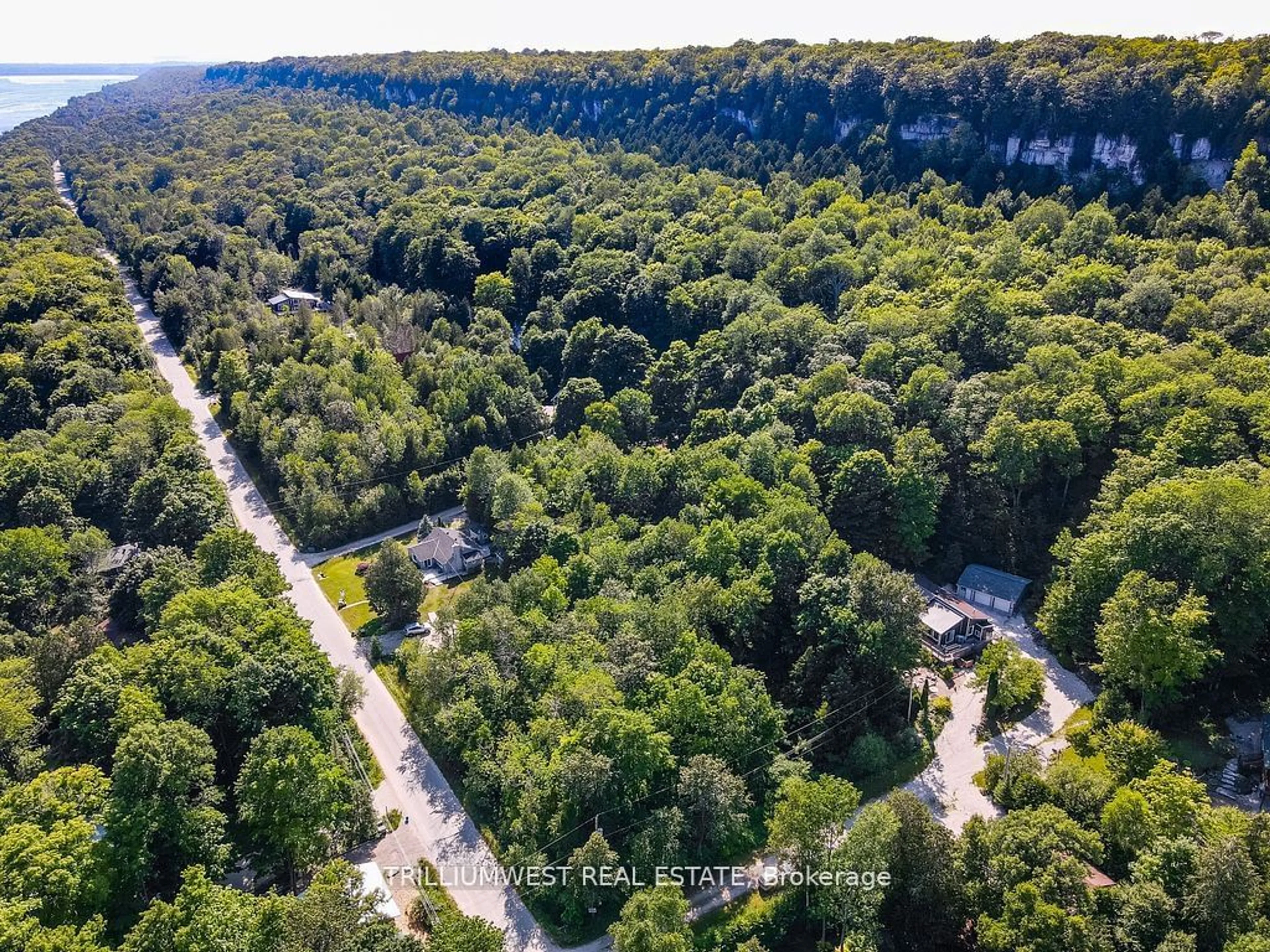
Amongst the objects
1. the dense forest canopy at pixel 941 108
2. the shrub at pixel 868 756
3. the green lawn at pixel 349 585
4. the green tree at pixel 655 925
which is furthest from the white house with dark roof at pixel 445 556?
the dense forest canopy at pixel 941 108

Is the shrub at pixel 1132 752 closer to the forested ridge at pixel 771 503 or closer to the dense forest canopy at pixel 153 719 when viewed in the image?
the forested ridge at pixel 771 503

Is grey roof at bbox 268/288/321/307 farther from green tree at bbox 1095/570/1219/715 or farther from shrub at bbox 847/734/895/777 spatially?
green tree at bbox 1095/570/1219/715

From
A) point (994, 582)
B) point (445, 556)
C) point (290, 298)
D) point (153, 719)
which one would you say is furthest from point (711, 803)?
point (290, 298)

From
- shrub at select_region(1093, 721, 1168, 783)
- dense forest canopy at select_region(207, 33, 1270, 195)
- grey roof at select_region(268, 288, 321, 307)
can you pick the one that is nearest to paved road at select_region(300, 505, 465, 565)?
shrub at select_region(1093, 721, 1168, 783)

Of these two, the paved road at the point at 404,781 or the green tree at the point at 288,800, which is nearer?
the green tree at the point at 288,800

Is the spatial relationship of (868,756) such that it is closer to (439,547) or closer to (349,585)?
(439,547)
